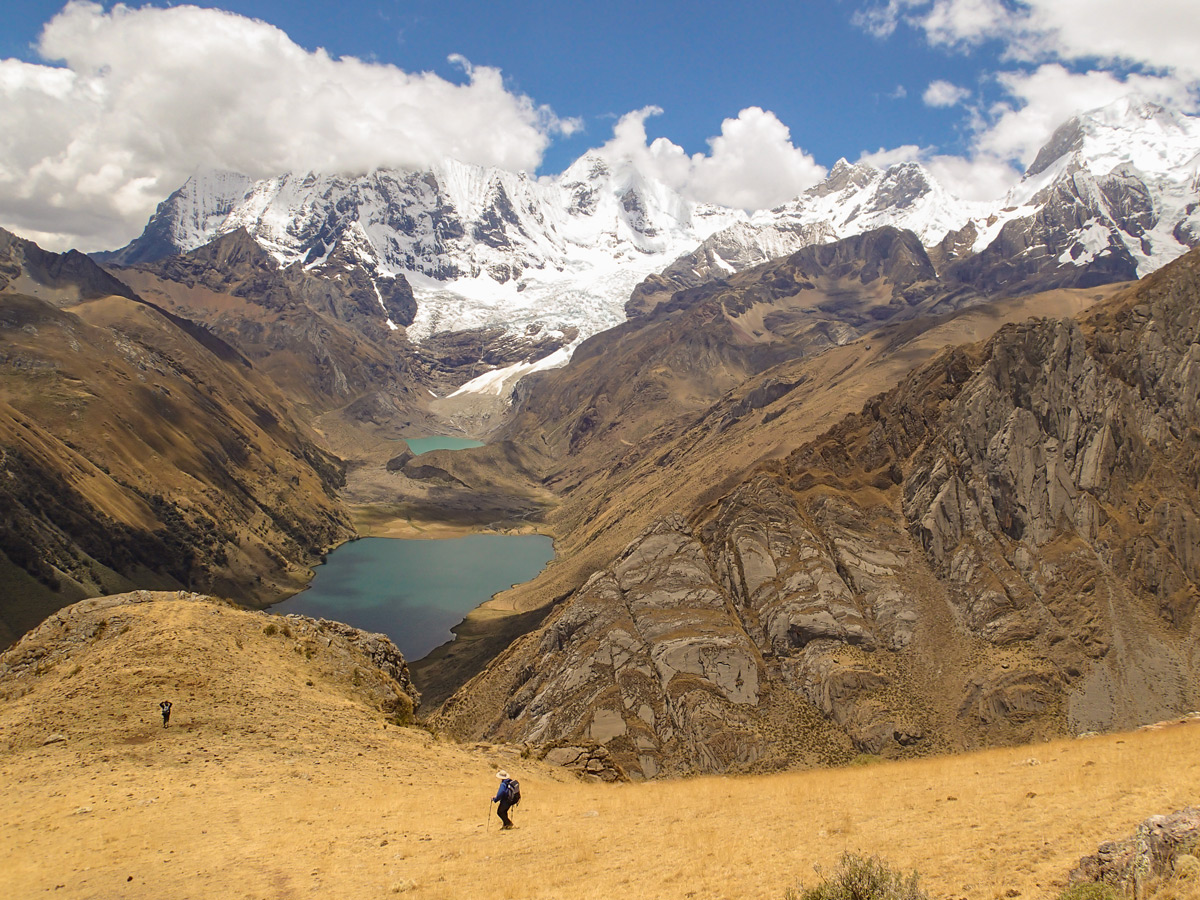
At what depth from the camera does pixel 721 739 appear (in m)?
47.3

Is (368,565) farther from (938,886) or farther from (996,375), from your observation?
(938,886)

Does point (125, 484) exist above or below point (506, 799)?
above

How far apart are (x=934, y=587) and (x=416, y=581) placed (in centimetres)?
10482

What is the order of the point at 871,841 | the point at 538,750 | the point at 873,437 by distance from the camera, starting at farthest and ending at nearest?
1. the point at 873,437
2. the point at 538,750
3. the point at 871,841

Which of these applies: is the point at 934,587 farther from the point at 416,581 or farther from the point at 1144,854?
the point at 416,581

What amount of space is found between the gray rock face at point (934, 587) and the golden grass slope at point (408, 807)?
1645cm

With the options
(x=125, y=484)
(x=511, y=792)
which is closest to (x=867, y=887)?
(x=511, y=792)

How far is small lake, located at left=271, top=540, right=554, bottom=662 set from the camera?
116 meters

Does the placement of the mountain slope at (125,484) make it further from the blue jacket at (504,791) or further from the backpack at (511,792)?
the backpack at (511,792)

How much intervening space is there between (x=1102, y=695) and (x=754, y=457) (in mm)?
71687

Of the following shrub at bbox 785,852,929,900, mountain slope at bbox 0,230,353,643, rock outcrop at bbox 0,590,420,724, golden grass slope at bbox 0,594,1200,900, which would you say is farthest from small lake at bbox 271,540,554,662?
shrub at bbox 785,852,929,900

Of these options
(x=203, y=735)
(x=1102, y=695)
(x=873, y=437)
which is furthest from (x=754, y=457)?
(x=203, y=735)

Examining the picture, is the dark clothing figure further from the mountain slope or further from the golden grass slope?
the mountain slope

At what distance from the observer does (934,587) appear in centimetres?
6112
